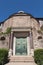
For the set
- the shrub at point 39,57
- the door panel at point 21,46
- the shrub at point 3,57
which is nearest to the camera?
the shrub at point 39,57

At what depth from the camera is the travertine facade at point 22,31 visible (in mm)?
22688

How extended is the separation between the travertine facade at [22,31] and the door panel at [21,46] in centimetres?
27

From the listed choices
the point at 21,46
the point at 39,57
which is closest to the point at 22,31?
the point at 21,46

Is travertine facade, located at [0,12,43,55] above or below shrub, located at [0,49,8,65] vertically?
above

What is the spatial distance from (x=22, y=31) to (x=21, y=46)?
188cm

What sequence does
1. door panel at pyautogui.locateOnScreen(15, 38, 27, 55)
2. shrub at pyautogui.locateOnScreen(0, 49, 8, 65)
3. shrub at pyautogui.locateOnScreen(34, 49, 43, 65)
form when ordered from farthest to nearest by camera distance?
door panel at pyautogui.locateOnScreen(15, 38, 27, 55) → shrub at pyautogui.locateOnScreen(0, 49, 8, 65) → shrub at pyautogui.locateOnScreen(34, 49, 43, 65)

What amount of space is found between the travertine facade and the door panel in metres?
0.27

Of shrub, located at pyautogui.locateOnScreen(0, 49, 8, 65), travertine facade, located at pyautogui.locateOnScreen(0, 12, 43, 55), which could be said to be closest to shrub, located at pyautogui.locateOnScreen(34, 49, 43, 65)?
shrub, located at pyautogui.locateOnScreen(0, 49, 8, 65)

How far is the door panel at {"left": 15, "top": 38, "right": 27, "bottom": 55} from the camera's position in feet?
74.2

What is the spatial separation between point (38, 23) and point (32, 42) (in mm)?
4197

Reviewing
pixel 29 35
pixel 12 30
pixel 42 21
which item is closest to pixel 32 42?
pixel 29 35

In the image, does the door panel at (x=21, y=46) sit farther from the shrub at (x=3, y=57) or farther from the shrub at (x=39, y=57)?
the shrub at (x=39, y=57)

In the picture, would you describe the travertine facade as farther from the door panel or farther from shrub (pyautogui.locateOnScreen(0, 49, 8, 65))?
shrub (pyautogui.locateOnScreen(0, 49, 8, 65))

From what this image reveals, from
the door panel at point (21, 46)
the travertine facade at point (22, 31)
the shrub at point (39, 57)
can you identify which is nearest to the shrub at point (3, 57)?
the shrub at point (39, 57)
